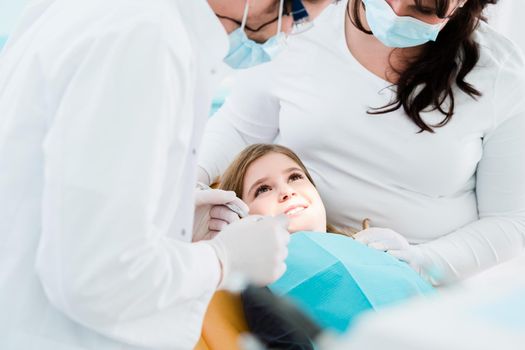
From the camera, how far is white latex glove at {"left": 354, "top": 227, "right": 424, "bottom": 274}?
191 cm

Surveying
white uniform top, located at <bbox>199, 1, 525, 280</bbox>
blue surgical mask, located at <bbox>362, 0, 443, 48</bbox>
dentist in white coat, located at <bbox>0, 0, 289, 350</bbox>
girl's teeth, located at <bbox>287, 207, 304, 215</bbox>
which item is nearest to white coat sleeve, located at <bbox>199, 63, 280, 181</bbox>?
white uniform top, located at <bbox>199, 1, 525, 280</bbox>

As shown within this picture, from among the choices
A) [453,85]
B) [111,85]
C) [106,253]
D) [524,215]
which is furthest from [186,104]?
[524,215]

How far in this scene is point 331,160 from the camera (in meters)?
2.15

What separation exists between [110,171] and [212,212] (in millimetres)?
931

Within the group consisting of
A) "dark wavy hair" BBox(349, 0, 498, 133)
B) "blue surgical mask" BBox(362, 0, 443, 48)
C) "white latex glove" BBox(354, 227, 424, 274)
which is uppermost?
"blue surgical mask" BBox(362, 0, 443, 48)

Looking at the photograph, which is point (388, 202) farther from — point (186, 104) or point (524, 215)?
point (186, 104)

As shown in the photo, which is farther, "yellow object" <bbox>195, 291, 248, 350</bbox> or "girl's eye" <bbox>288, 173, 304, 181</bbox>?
"girl's eye" <bbox>288, 173, 304, 181</bbox>

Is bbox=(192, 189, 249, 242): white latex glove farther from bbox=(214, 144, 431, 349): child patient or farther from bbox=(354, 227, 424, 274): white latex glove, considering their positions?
bbox=(354, 227, 424, 274): white latex glove

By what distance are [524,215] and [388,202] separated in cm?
42

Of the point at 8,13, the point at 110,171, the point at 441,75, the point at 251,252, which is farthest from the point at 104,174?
the point at 8,13

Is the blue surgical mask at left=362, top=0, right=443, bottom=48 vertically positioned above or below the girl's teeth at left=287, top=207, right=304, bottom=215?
above

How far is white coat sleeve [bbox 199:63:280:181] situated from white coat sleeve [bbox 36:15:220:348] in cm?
Answer: 127

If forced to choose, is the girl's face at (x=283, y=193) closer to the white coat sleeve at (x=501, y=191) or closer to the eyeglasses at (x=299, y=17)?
the white coat sleeve at (x=501, y=191)

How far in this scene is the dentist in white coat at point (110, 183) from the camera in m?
0.91
